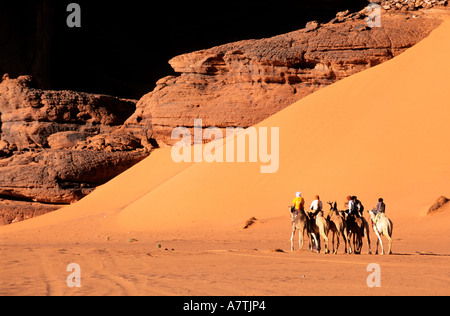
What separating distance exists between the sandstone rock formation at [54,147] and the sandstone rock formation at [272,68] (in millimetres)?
2307

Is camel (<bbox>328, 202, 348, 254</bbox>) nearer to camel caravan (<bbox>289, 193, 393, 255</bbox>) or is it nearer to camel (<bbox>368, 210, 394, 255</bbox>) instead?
camel caravan (<bbox>289, 193, 393, 255</bbox>)

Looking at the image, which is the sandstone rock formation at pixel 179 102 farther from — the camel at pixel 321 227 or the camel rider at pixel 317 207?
the camel at pixel 321 227

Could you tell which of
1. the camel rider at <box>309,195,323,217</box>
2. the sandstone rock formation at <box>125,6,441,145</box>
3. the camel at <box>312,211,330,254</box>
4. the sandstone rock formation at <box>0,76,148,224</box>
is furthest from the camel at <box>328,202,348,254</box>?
the sandstone rock formation at <box>0,76,148,224</box>

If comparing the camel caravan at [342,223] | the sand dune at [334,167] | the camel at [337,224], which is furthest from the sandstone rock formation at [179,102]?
the camel at [337,224]

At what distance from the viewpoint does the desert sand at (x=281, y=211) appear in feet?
24.8

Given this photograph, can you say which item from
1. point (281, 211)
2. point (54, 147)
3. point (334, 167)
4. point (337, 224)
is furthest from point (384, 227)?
point (54, 147)

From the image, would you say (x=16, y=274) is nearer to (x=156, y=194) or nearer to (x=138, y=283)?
(x=138, y=283)

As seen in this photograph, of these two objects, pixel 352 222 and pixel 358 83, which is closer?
pixel 352 222

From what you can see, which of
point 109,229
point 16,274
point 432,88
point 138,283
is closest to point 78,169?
point 109,229

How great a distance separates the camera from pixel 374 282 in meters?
7.10

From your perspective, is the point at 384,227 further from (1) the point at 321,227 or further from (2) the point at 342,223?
(1) the point at 321,227

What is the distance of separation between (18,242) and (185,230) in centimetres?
473

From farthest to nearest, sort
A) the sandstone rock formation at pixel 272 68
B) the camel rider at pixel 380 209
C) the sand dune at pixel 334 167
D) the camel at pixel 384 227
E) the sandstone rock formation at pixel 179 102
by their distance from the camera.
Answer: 1. the sandstone rock formation at pixel 179 102
2. the sandstone rock formation at pixel 272 68
3. the sand dune at pixel 334 167
4. the camel rider at pixel 380 209
5. the camel at pixel 384 227

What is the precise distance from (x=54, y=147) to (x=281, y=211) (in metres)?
11.5
